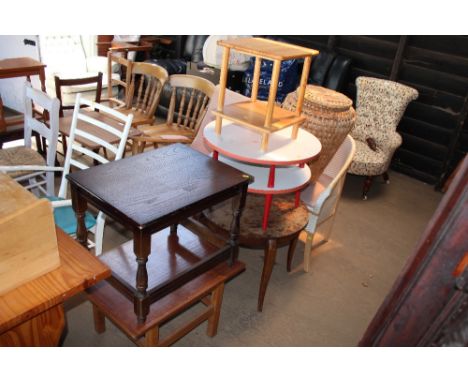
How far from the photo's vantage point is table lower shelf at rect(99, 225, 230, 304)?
1.58 metres

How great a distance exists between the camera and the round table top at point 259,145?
6.54 ft

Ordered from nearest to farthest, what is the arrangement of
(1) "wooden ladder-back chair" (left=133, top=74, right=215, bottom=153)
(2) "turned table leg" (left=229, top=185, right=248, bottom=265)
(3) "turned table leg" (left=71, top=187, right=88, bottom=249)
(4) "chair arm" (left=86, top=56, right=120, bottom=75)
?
(3) "turned table leg" (left=71, top=187, right=88, bottom=249) → (2) "turned table leg" (left=229, top=185, right=248, bottom=265) → (1) "wooden ladder-back chair" (left=133, top=74, right=215, bottom=153) → (4) "chair arm" (left=86, top=56, right=120, bottom=75)

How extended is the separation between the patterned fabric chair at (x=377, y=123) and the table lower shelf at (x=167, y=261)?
7.61ft

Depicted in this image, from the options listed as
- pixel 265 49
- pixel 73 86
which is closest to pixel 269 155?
pixel 265 49

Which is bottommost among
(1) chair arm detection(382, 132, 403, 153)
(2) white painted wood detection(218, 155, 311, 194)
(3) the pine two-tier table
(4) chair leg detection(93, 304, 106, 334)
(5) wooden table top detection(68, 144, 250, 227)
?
(4) chair leg detection(93, 304, 106, 334)

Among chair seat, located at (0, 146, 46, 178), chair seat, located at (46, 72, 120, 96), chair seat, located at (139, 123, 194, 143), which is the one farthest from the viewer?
chair seat, located at (46, 72, 120, 96)

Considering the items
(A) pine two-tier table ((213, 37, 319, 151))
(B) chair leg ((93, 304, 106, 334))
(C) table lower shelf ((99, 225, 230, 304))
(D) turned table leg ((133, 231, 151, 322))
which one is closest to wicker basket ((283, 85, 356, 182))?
(A) pine two-tier table ((213, 37, 319, 151))

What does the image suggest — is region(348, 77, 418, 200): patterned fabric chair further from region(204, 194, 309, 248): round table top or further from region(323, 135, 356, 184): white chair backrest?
region(204, 194, 309, 248): round table top

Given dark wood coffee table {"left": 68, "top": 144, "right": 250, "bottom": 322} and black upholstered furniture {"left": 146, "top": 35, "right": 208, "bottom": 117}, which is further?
black upholstered furniture {"left": 146, "top": 35, "right": 208, "bottom": 117}

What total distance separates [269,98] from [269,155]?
268mm

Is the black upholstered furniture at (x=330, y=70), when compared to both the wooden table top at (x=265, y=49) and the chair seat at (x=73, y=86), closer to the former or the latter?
the chair seat at (x=73, y=86)

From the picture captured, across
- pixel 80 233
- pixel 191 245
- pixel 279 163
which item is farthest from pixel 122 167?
pixel 279 163

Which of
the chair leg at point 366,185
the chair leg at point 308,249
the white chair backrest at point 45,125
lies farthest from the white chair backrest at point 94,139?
the chair leg at point 366,185

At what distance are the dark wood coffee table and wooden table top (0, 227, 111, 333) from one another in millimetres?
155
